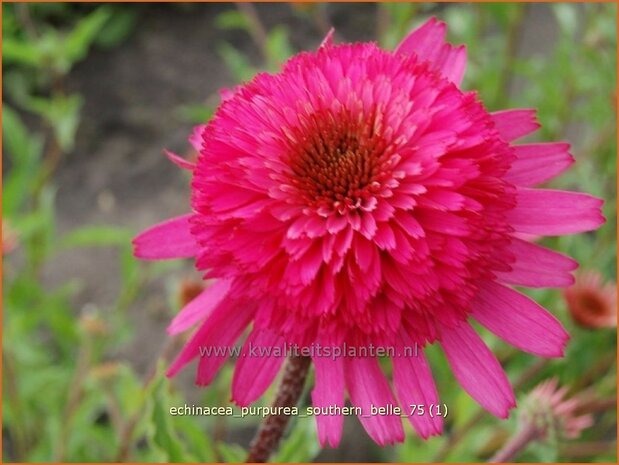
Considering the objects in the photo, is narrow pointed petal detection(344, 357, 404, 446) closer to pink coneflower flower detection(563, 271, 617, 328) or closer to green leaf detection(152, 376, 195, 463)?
green leaf detection(152, 376, 195, 463)

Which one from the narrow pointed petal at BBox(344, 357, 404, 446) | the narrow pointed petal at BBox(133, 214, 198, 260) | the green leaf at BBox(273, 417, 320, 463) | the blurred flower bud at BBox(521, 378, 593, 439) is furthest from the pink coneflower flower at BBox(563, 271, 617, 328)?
the narrow pointed petal at BBox(133, 214, 198, 260)

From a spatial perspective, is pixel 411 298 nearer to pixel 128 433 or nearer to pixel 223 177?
pixel 223 177

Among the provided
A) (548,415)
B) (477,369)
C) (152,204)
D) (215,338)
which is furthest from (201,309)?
(152,204)

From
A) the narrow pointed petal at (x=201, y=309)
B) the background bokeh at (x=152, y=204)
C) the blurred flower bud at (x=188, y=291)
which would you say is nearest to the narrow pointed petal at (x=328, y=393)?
the narrow pointed petal at (x=201, y=309)

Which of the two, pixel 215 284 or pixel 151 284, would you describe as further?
pixel 151 284

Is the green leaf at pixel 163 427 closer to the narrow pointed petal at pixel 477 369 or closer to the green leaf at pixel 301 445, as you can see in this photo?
the green leaf at pixel 301 445

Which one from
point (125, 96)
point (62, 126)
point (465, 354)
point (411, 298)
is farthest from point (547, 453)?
point (125, 96)
